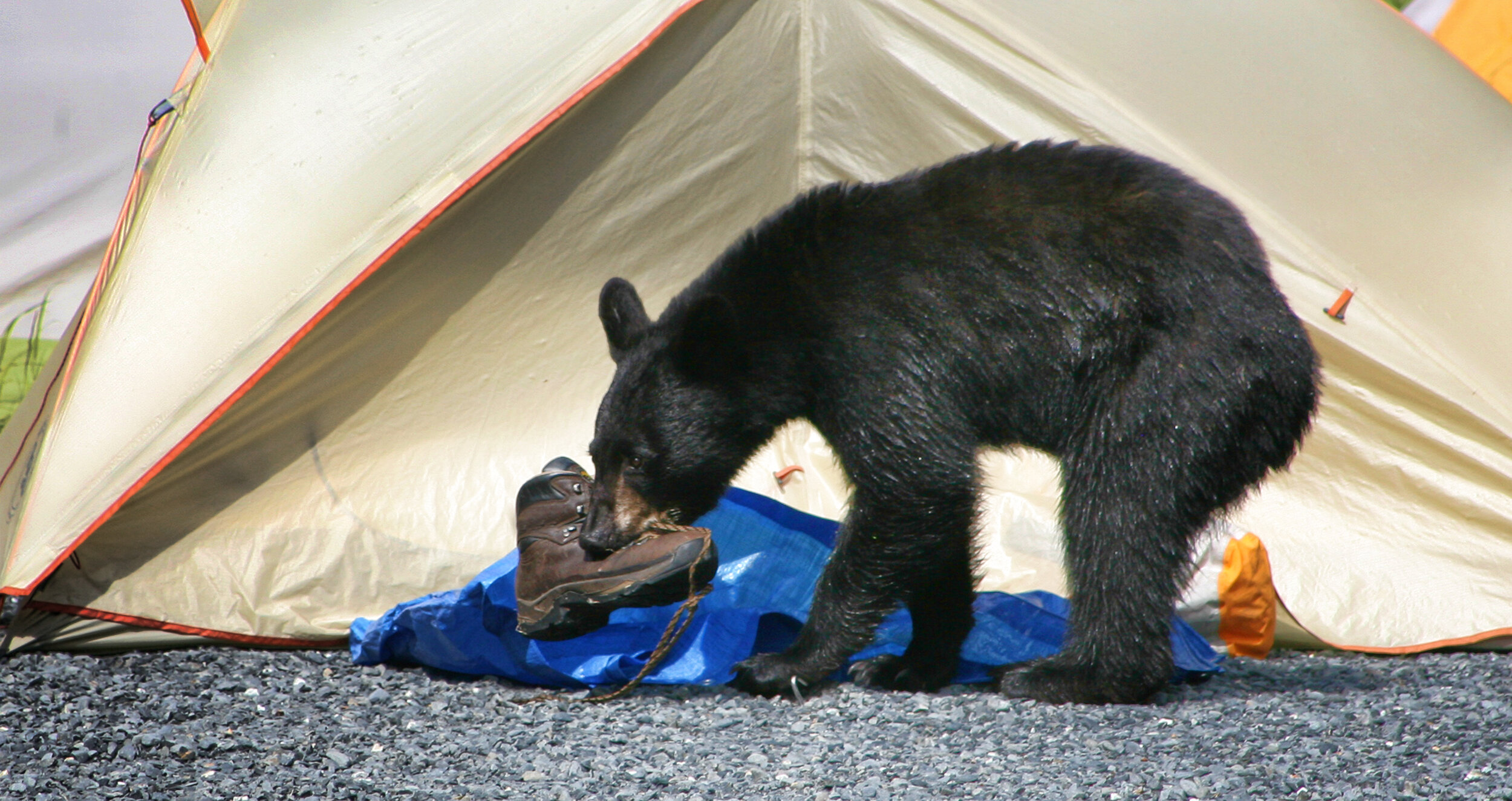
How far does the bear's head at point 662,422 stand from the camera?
3.05 metres

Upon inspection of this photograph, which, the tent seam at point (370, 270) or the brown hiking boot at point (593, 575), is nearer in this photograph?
the brown hiking boot at point (593, 575)

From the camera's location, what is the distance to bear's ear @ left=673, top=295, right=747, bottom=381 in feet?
9.59

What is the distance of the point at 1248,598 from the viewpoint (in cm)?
336

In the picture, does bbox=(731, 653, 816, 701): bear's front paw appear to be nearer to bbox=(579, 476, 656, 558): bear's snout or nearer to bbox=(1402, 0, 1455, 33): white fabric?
bbox=(579, 476, 656, 558): bear's snout

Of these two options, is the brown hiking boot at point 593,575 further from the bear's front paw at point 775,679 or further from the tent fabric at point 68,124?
the tent fabric at point 68,124

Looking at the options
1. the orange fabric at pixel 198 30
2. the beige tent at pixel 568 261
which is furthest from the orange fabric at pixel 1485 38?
the orange fabric at pixel 198 30

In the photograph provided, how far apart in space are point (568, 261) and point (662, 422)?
0.99 m

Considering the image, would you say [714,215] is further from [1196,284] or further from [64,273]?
[64,273]

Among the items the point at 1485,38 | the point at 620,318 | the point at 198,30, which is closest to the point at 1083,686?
the point at 620,318

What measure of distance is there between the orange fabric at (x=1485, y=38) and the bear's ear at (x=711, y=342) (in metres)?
5.12

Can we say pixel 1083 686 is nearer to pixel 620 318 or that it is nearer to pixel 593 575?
pixel 593 575

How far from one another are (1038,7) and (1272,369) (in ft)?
5.27

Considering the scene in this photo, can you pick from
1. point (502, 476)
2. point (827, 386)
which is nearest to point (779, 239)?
point (827, 386)

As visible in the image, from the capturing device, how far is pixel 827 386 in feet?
9.89
